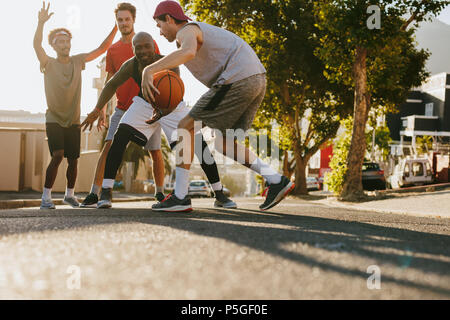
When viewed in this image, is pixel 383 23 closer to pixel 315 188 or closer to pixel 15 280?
pixel 15 280

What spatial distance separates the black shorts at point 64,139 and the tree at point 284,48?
12.0 meters

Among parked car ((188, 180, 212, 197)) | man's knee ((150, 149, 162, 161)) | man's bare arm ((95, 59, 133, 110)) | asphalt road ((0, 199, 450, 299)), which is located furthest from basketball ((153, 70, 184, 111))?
parked car ((188, 180, 212, 197))

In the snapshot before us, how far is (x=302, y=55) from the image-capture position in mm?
18203

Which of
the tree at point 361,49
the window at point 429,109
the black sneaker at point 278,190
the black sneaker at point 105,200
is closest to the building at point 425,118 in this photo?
the window at point 429,109

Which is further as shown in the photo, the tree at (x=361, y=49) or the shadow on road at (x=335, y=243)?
the tree at (x=361, y=49)

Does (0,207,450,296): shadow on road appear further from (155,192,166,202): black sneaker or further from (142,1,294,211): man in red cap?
(155,192,166,202): black sneaker

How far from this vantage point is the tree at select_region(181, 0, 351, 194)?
17.2 meters

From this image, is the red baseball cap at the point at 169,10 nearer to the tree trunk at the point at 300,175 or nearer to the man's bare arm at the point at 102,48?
the man's bare arm at the point at 102,48

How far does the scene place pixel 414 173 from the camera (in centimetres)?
2753

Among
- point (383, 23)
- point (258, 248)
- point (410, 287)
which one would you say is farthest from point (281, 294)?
point (383, 23)

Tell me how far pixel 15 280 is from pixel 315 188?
135 feet

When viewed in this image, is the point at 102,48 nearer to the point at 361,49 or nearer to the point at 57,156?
the point at 57,156

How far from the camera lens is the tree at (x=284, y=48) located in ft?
56.4
